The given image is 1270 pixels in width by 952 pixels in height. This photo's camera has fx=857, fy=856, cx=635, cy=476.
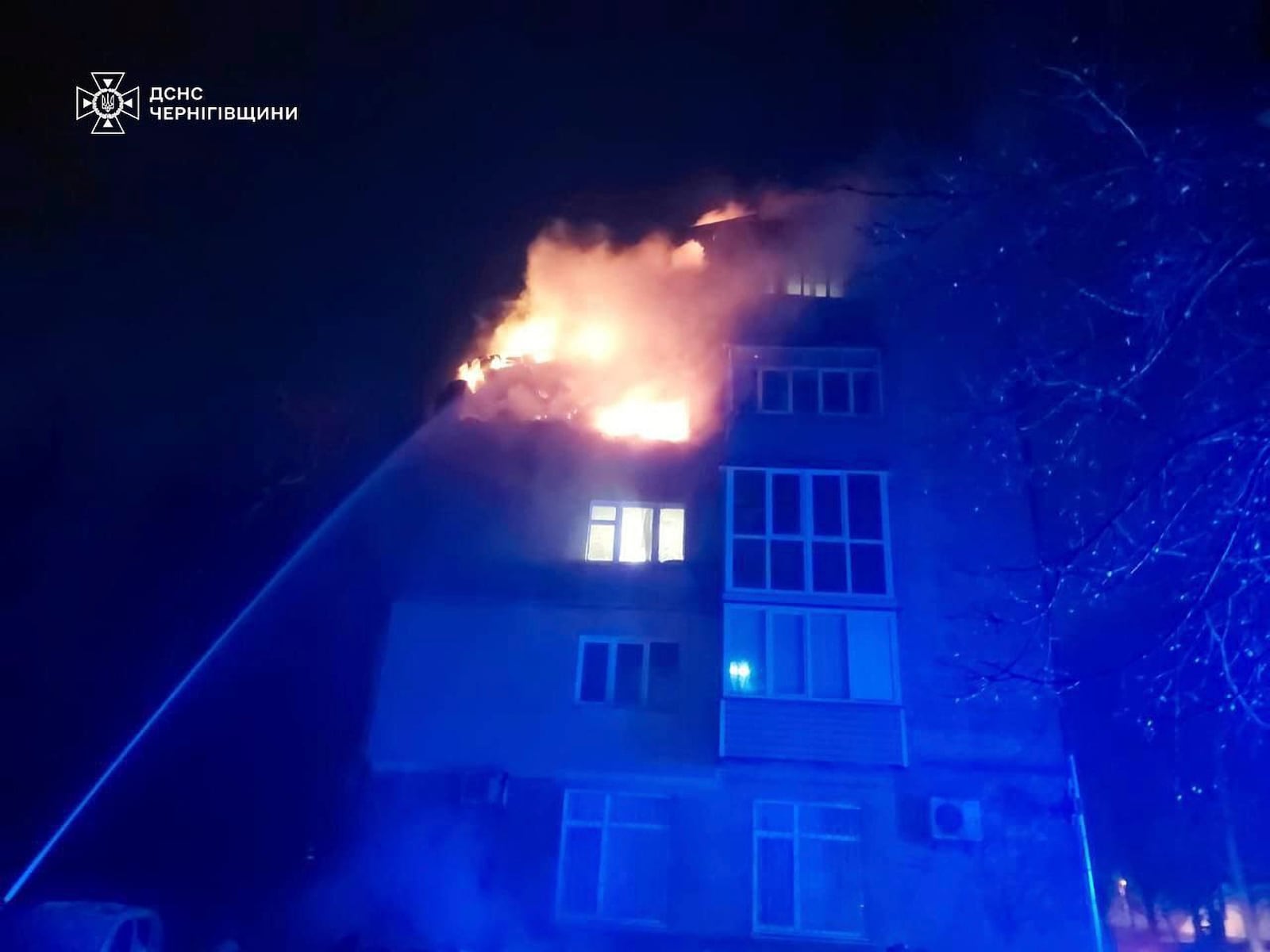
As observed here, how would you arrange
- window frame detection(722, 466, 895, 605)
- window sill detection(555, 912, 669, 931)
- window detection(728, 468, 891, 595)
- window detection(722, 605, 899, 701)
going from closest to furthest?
window sill detection(555, 912, 669, 931) → window detection(722, 605, 899, 701) → window frame detection(722, 466, 895, 605) → window detection(728, 468, 891, 595)

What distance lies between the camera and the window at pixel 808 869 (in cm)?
1516

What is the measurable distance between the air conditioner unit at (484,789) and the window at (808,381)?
9183 mm

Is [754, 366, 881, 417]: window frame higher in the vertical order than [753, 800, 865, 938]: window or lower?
higher

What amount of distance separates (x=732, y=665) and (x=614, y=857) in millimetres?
4146

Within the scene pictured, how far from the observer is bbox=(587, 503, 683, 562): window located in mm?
18281

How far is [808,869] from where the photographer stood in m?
15.5

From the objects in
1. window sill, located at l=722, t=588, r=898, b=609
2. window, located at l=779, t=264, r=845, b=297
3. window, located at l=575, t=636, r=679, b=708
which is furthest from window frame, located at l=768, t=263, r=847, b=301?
window, located at l=575, t=636, r=679, b=708

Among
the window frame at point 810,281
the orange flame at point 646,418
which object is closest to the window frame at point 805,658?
the orange flame at point 646,418

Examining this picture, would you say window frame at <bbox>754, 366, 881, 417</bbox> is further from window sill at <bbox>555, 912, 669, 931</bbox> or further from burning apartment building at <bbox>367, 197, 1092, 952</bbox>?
window sill at <bbox>555, 912, 669, 931</bbox>

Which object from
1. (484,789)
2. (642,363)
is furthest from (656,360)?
(484,789)

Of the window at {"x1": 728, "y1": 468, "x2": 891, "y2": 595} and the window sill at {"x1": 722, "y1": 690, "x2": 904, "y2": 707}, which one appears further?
the window at {"x1": 728, "y1": 468, "x2": 891, "y2": 595}

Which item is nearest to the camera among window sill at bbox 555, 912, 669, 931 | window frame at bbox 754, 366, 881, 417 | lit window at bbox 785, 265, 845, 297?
window sill at bbox 555, 912, 669, 931

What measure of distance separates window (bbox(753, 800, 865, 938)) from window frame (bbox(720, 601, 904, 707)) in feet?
6.28

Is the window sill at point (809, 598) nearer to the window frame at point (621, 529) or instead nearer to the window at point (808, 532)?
the window at point (808, 532)
